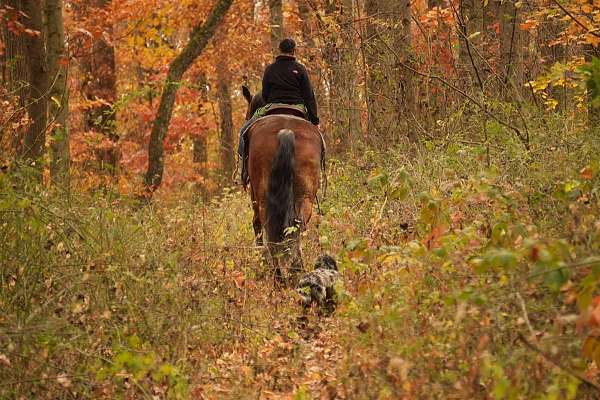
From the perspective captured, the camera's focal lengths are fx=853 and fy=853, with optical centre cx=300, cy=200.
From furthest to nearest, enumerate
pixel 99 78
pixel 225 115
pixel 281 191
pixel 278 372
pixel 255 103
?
pixel 225 115
pixel 99 78
pixel 255 103
pixel 281 191
pixel 278 372

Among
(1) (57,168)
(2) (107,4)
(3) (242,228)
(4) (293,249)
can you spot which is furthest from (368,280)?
(2) (107,4)

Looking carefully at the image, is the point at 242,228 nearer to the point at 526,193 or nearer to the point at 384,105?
the point at 384,105

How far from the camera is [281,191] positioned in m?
9.31

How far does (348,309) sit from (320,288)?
1.89 m

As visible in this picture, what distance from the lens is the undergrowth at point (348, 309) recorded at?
415 cm

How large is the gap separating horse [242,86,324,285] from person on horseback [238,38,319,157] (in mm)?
287

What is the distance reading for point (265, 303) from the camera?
770 centimetres

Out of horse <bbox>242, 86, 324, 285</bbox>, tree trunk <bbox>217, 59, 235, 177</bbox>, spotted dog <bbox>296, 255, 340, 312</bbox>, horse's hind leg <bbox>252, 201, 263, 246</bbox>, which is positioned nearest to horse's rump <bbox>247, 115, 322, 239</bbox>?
horse <bbox>242, 86, 324, 285</bbox>

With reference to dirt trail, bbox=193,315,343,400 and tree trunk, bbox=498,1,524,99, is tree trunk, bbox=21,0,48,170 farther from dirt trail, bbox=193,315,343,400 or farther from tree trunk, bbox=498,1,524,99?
tree trunk, bbox=498,1,524,99

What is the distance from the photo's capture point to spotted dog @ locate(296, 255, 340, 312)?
7.71 meters

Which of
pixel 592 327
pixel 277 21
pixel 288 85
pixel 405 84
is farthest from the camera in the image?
pixel 277 21

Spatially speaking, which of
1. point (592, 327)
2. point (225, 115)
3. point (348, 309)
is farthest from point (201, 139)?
point (592, 327)

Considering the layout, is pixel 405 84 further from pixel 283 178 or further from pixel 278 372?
pixel 278 372

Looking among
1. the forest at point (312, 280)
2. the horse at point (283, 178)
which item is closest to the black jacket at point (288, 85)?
the horse at point (283, 178)
